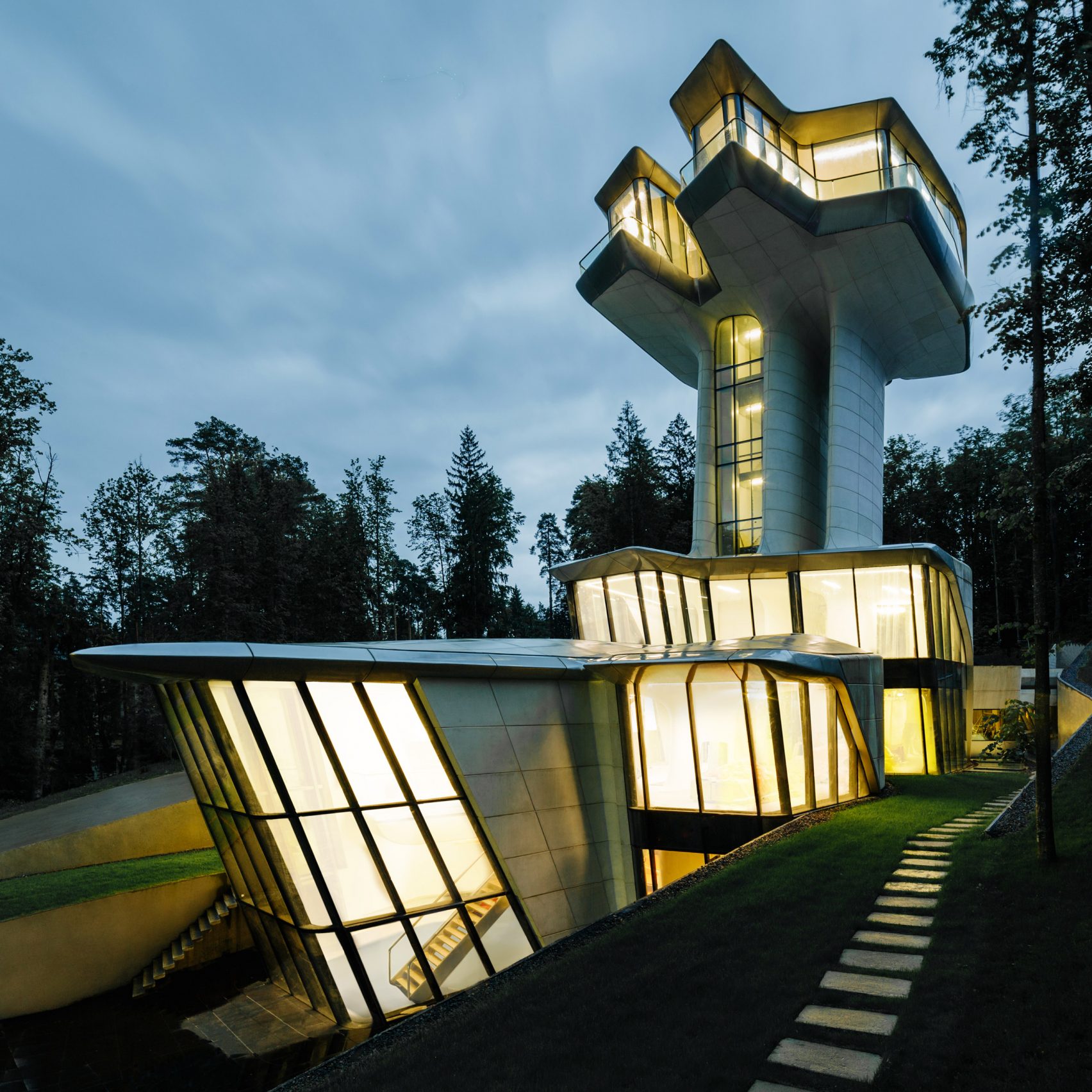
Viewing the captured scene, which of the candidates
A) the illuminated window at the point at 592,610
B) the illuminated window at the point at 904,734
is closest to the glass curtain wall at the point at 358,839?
the illuminated window at the point at 592,610

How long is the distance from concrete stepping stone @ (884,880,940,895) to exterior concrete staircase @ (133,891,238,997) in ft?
49.0

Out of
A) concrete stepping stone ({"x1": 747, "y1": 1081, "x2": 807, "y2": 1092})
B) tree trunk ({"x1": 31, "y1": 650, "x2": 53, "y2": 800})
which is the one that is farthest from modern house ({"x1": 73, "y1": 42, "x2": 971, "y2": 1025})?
tree trunk ({"x1": 31, "y1": 650, "x2": 53, "y2": 800})

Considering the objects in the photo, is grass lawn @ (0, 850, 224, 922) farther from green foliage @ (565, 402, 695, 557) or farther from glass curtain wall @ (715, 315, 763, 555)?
green foliage @ (565, 402, 695, 557)

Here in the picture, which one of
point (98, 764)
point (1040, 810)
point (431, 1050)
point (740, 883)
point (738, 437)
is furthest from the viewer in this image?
point (98, 764)

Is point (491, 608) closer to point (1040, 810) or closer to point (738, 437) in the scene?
point (738, 437)

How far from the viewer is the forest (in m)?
33.2

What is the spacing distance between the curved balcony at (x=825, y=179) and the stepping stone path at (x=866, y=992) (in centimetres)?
2652

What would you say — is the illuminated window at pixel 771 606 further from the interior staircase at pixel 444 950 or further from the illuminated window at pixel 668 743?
the interior staircase at pixel 444 950

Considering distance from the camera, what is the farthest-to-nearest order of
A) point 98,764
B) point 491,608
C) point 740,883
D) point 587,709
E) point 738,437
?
point 491,608
point 98,764
point 738,437
point 587,709
point 740,883

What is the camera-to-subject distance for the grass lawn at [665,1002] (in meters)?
6.07

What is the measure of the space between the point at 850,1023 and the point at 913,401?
8536 inches

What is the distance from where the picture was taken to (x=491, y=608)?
61.6 meters

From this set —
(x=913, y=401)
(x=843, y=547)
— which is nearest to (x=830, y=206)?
(x=843, y=547)

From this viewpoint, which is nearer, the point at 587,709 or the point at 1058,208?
the point at 1058,208
